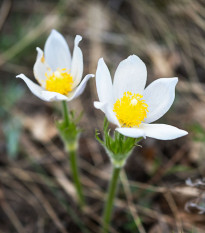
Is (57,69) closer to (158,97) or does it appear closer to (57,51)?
(57,51)

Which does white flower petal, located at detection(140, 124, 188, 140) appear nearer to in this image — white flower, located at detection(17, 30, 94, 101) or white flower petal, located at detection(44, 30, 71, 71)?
white flower, located at detection(17, 30, 94, 101)

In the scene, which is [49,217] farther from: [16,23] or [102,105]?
[16,23]

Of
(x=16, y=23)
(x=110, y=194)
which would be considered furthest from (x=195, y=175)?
(x=16, y=23)

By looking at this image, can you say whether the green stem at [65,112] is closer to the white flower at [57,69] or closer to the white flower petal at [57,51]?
the white flower at [57,69]

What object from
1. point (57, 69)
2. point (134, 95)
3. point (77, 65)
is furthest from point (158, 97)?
point (57, 69)

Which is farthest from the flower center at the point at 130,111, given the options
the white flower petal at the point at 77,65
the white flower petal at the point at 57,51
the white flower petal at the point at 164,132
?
the white flower petal at the point at 57,51

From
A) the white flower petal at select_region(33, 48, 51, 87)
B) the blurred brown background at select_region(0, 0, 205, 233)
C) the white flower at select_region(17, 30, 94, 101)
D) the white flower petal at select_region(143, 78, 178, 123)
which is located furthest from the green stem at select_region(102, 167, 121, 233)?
the white flower petal at select_region(33, 48, 51, 87)
